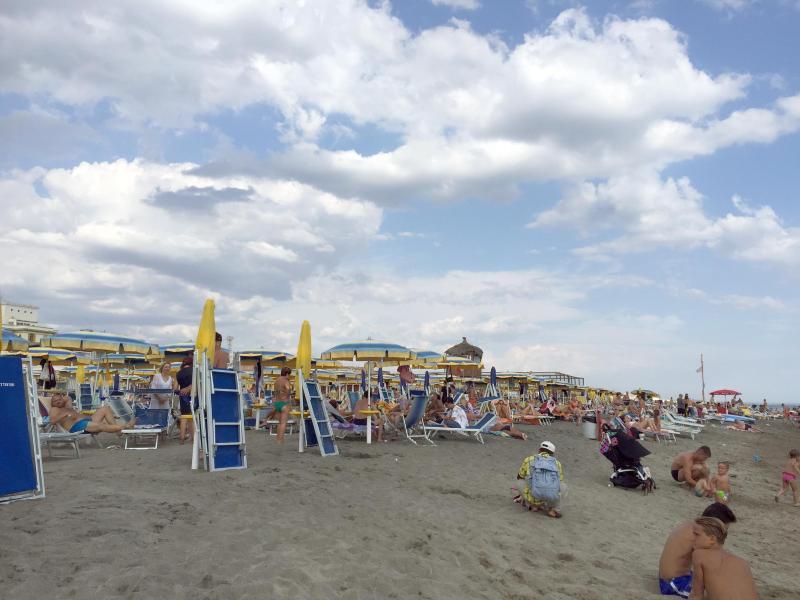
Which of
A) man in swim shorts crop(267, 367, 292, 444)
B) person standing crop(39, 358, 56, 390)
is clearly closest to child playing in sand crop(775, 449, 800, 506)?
man in swim shorts crop(267, 367, 292, 444)

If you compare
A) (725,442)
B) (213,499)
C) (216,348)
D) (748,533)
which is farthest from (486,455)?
(725,442)

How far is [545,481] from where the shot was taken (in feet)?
20.4

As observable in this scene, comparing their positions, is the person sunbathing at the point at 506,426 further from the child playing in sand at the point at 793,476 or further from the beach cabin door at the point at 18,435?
the beach cabin door at the point at 18,435

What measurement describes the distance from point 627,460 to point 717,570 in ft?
17.3

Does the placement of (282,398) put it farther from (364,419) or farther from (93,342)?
(93,342)

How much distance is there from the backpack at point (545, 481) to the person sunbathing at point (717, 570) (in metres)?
2.49

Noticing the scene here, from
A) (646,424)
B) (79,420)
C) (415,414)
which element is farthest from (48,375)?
(646,424)

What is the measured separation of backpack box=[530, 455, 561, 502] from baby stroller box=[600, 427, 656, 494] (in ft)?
8.68

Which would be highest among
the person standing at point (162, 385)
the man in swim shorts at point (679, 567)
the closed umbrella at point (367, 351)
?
the closed umbrella at point (367, 351)

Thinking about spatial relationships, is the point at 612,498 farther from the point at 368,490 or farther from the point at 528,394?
the point at 528,394

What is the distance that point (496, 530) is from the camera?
17.9 ft

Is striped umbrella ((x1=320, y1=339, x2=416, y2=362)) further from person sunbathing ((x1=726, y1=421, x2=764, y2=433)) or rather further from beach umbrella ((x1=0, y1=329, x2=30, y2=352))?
person sunbathing ((x1=726, y1=421, x2=764, y2=433))

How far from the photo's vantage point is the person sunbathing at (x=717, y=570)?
11.4 ft

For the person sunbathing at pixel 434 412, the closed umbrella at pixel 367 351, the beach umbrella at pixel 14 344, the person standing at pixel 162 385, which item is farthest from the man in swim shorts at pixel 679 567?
the beach umbrella at pixel 14 344
